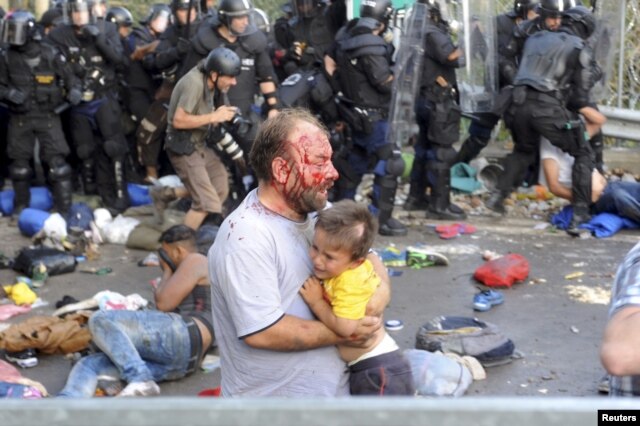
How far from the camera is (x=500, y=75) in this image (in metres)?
10.0

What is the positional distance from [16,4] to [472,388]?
34.7 ft

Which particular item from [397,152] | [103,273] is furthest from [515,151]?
[103,273]

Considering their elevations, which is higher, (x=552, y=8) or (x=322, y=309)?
(x=552, y=8)

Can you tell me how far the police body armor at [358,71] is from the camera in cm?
878

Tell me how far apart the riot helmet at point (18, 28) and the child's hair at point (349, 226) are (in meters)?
6.59

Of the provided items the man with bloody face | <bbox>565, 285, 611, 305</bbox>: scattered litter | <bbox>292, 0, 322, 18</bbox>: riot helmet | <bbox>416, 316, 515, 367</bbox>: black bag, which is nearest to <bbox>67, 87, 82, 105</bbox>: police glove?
<bbox>292, 0, 322, 18</bbox>: riot helmet

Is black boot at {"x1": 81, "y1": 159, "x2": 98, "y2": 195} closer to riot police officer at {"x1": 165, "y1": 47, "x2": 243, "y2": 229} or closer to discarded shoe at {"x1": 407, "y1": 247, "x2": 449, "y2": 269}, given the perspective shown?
riot police officer at {"x1": 165, "y1": 47, "x2": 243, "y2": 229}

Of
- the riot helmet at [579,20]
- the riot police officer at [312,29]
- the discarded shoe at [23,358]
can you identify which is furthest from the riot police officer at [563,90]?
the discarded shoe at [23,358]

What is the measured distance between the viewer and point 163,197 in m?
8.92

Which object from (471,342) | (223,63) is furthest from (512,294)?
(223,63)

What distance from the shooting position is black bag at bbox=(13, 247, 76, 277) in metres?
7.79

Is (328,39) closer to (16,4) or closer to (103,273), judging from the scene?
(103,273)

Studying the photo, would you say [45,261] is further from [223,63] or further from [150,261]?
[223,63]

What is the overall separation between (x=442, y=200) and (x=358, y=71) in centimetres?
159
